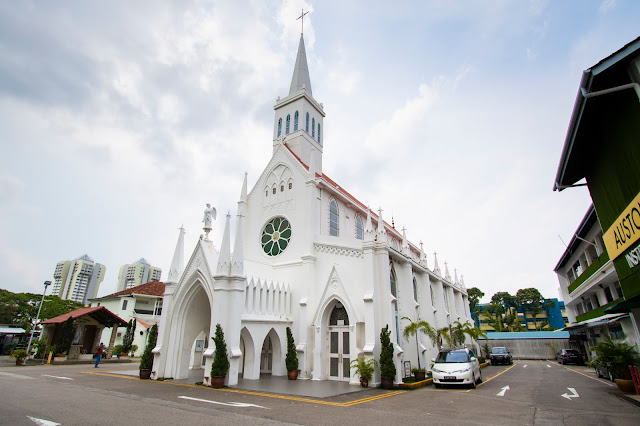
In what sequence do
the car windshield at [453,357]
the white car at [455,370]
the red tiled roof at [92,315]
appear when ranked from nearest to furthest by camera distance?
1. the white car at [455,370]
2. the car windshield at [453,357]
3. the red tiled roof at [92,315]

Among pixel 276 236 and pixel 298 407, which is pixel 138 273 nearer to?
pixel 276 236

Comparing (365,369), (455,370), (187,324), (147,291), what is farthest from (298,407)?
(147,291)

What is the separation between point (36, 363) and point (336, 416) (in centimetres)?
2864

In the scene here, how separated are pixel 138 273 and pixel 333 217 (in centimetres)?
8695

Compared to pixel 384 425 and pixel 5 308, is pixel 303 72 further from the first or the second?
pixel 5 308

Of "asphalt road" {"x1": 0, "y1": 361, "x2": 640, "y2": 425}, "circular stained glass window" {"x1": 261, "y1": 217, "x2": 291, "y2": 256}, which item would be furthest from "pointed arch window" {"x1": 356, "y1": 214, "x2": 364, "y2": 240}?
"asphalt road" {"x1": 0, "y1": 361, "x2": 640, "y2": 425}

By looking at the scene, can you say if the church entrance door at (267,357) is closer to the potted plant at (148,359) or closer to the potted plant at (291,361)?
the potted plant at (291,361)

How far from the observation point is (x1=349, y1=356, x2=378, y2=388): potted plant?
14.6m

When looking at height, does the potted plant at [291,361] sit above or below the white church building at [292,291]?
below

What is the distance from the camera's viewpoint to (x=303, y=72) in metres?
30.5

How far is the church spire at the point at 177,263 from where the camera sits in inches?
696

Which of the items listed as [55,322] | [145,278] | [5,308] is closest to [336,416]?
[55,322]

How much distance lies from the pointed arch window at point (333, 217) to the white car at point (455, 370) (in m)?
9.72

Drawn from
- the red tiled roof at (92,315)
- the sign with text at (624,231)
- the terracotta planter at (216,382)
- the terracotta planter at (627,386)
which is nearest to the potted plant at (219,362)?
the terracotta planter at (216,382)
